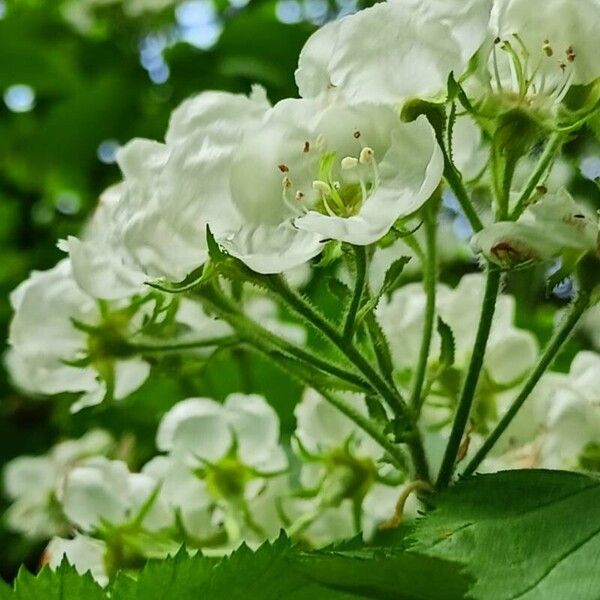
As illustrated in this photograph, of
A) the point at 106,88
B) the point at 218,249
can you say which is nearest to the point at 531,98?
the point at 218,249

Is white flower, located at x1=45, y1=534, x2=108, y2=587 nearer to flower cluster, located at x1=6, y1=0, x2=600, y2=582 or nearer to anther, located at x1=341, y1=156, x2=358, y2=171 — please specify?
flower cluster, located at x1=6, y1=0, x2=600, y2=582

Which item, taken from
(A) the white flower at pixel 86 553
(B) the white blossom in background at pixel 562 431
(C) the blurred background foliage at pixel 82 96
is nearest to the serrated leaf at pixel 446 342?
(B) the white blossom in background at pixel 562 431

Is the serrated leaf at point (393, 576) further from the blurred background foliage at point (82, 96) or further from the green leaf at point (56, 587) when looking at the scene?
the blurred background foliage at point (82, 96)

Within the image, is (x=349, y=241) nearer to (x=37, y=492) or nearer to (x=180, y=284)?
(x=180, y=284)

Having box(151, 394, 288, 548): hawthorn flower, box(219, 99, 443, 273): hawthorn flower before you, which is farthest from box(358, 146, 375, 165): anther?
box(151, 394, 288, 548): hawthorn flower

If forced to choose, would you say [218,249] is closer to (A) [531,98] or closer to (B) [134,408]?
(A) [531,98]

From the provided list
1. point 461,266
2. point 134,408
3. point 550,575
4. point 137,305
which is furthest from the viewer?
point 461,266

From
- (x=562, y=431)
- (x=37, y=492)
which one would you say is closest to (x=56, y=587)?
(x=562, y=431)

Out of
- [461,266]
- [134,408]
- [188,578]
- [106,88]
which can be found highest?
[106,88]
